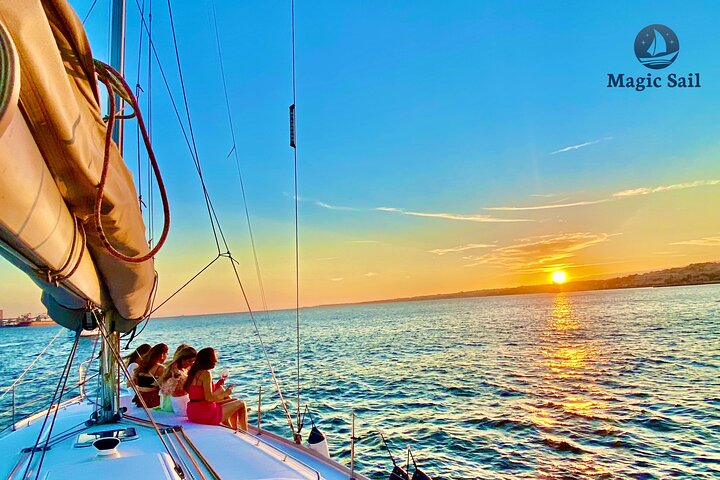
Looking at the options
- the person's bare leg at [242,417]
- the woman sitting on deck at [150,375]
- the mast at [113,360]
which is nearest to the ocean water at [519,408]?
the woman sitting on deck at [150,375]

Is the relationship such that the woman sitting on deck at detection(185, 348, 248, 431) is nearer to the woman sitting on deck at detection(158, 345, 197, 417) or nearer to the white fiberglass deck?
the white fiberglass deck

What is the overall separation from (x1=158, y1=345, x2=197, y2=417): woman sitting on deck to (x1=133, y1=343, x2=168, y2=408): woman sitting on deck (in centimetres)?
28

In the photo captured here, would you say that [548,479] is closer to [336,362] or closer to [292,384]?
[292,384]

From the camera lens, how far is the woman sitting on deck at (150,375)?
6.86m

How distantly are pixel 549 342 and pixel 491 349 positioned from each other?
7.05m

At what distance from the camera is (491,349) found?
101ft

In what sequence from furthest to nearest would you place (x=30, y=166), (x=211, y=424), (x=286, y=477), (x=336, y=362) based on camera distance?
(x=336, y=362) → (x=211, y=424) → (x=286, y=477) → (x=30, y=166)

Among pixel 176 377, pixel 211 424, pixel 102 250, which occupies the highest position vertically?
pixel 102 250

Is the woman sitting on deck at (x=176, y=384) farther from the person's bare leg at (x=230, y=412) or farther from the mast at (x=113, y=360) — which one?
the mast at (x=113, y=360)

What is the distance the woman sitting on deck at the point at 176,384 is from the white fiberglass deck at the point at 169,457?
64 cm

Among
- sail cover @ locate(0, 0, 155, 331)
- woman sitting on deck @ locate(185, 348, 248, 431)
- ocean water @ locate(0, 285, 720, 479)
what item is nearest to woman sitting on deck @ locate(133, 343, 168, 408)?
woman sitting on deck @ locate(185, 348, 248, 431)

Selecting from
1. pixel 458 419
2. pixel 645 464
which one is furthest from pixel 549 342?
pixel 645 464

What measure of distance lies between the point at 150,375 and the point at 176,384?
70cm

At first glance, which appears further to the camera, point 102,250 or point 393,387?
point 393,387
